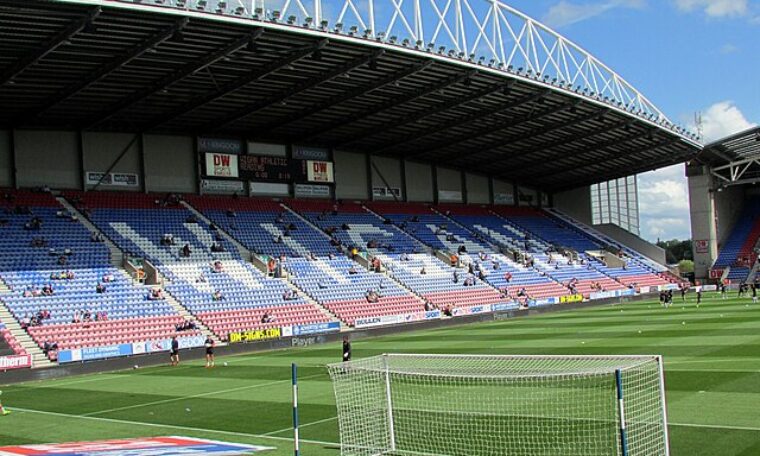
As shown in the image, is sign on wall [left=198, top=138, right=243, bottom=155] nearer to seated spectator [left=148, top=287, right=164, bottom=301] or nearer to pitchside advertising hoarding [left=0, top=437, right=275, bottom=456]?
seated spectator [left=148, top=287, right=164, bottom=301]

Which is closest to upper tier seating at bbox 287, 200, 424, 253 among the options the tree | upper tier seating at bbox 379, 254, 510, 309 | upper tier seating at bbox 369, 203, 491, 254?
upper tier seating at bbox 369, 203, 491, 254

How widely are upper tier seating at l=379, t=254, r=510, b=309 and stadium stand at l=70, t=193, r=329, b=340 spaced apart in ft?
32.0

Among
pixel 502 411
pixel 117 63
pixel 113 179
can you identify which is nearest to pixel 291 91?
pixel 117 63

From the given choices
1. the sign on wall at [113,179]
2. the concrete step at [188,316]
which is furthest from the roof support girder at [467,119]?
the concrete step at [188,316]

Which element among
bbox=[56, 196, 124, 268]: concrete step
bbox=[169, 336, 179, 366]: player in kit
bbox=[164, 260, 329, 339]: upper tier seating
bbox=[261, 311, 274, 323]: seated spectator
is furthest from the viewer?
bbox=[56, 196, 124, 268]: concrete step

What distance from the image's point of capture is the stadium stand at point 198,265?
40094mm

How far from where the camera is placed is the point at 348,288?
156 feet

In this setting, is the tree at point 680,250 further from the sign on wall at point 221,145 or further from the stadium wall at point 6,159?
the stadium wall at point 6,159

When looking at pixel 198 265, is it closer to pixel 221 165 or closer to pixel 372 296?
pixel 221 165

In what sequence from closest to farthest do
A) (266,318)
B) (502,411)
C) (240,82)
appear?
(502,411) → (240,82) → (266,318)

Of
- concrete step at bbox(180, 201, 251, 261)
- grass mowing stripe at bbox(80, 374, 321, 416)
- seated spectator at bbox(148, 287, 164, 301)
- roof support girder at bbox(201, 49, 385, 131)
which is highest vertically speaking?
roof support girder at bbox(201, 49, 385, 131)

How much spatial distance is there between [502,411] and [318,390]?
6.72 m

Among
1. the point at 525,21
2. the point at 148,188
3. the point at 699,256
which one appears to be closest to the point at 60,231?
the point at 148,188

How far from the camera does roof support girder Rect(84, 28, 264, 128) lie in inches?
1312
